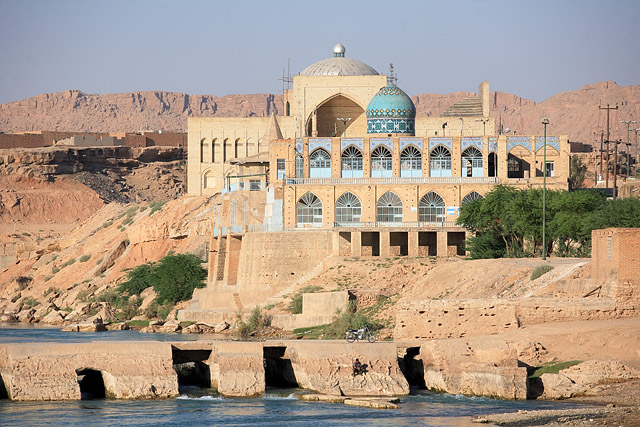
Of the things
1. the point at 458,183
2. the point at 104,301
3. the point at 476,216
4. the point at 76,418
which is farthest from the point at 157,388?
the point at 104,301

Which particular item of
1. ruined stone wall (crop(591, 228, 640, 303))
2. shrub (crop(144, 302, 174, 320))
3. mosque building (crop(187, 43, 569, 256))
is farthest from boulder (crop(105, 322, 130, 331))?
ruined stone wall (crop(591, 228, 640, 303))

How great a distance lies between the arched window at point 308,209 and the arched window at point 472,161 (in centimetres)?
687

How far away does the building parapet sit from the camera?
A: 58.3m

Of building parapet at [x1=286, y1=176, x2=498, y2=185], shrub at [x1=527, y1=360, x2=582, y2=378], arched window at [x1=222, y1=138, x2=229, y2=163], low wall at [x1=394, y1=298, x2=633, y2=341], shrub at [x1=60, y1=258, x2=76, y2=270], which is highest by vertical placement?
arched window at [x1=222, y1=138, x2=229, y2=163]

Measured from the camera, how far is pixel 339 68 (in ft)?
249

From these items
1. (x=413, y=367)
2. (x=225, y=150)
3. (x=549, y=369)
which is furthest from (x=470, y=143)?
(x=549, y=369)

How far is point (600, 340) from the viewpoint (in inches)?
1251

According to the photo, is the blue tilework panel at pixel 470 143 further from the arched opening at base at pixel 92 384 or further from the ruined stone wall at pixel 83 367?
the ruined stone wall at pixel 83 367

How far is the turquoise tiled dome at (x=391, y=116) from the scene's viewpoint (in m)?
61.1

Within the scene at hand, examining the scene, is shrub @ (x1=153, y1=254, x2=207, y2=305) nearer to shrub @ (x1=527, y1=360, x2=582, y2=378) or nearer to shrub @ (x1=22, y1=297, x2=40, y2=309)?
shrub @ (x1=22, y1=297, x2=40, y2=309)

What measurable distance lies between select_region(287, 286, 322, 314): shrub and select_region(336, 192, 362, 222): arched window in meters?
6.78

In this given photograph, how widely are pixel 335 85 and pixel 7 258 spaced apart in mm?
26363

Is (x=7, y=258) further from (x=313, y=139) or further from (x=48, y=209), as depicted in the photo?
(x=313, y=139)

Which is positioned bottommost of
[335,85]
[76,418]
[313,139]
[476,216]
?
[76,418]
